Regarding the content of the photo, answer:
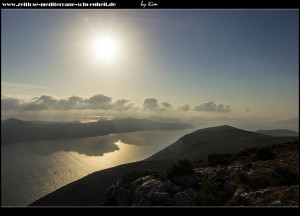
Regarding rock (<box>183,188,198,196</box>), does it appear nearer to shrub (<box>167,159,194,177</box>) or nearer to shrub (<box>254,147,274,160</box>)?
shrub (<box>167,159,194,177</box>)

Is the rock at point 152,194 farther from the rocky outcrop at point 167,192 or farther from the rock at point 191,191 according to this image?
the rock at point 191,191

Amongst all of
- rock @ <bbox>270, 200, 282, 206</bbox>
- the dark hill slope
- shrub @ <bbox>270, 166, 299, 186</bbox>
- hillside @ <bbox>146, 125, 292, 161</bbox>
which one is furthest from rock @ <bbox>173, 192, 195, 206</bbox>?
hillside @ <bbox>146, 125, 292, 161</bbox>

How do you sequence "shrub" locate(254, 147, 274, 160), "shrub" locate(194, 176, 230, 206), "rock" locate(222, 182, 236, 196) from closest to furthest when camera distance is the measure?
"shrub" locate(194, 176, 230, 206) → "rock" locate(222, 182, 236, 196) → "shrub" locate(254, 147, 274, 160)

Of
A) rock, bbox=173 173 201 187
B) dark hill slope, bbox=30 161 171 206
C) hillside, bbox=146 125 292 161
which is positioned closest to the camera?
rock, bbox=173 173 201 187

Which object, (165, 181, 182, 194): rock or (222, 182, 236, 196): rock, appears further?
(165, 181, 182, 194): rock

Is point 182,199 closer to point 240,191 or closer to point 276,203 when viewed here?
point 240,191

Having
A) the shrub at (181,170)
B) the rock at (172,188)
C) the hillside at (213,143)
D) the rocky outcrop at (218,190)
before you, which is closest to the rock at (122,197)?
the rocky outcrop at (218,190)
